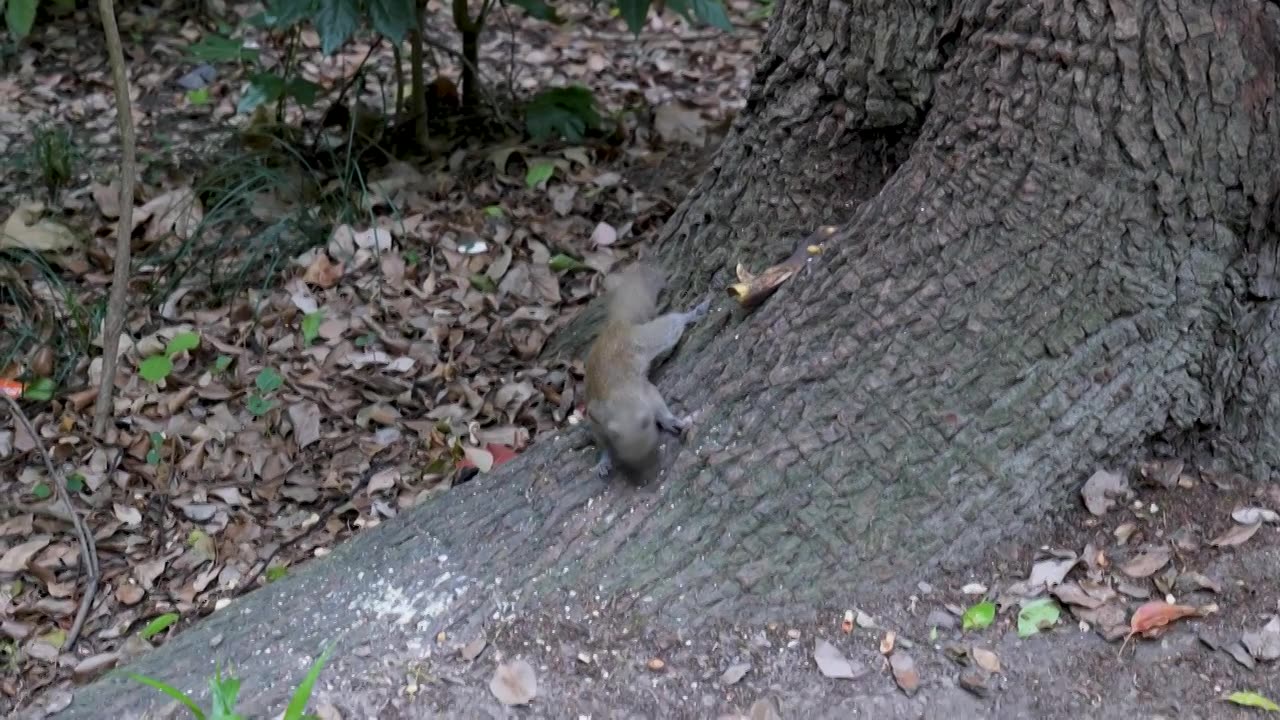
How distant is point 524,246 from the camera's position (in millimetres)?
4781

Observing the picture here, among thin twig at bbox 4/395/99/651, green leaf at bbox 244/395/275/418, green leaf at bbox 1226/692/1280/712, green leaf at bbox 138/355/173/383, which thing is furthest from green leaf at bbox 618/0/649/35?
green leaf at bbox 1226/692/1280/712

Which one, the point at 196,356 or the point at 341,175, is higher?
the point at 341,175

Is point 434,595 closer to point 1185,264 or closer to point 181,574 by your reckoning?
point 181,574

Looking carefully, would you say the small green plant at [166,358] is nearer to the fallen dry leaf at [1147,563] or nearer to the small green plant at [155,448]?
the small green plant at [155,448]

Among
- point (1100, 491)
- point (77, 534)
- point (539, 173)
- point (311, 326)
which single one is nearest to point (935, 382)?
point (1100, 491)

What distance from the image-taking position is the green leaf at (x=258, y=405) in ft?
13.5

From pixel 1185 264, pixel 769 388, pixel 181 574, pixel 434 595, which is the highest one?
pixel 1185 264

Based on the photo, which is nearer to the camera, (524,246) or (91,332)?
(91,332)

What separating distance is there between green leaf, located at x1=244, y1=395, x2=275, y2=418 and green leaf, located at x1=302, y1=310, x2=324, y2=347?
316 mm

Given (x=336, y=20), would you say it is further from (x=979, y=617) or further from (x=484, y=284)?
(x=979, y=617)

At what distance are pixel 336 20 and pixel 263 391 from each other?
4.44 ft

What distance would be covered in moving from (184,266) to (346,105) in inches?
50.4

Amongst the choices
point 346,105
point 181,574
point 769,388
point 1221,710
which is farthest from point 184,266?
point 1221,710

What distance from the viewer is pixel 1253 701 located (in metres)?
2.42
